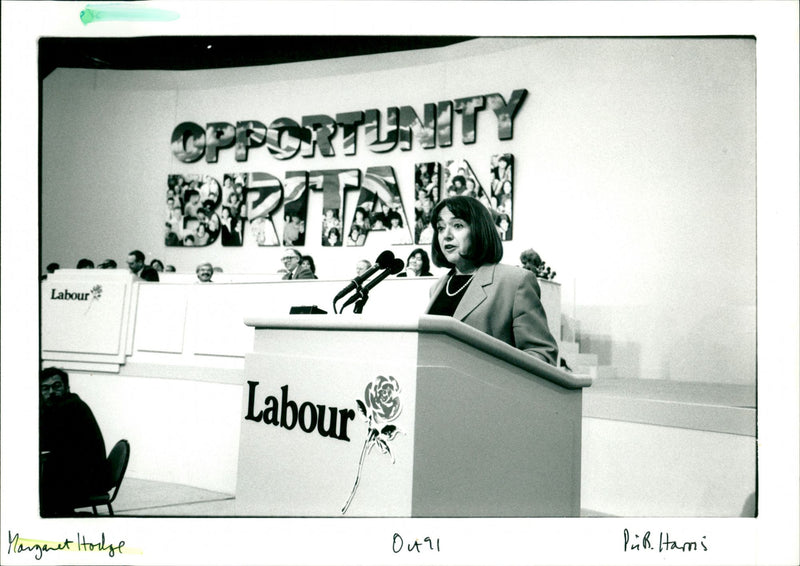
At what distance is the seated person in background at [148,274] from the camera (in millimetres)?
2506

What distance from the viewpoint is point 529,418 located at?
175cm

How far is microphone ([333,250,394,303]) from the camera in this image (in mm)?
1834

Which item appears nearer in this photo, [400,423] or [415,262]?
[400,423]

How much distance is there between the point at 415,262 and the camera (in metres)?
2.37

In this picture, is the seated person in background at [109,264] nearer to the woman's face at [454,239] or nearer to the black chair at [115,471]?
the black chair at [115,471]

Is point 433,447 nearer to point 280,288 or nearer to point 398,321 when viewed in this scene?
point 398,321

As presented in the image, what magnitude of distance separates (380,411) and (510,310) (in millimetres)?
611

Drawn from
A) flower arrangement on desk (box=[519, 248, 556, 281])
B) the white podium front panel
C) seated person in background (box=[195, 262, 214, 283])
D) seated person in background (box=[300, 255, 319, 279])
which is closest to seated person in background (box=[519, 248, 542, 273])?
flower arrangement on desk (box=[519, 248, 556, 281])

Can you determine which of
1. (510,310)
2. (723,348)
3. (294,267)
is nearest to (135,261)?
(294,267)

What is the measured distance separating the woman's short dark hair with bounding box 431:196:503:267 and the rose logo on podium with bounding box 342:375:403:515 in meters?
0.67

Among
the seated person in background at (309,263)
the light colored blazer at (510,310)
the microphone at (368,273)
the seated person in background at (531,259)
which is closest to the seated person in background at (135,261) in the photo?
the seated person in background at (309,263)

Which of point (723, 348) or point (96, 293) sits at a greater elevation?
point (96, 293)

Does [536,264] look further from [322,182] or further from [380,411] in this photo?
[380,411]

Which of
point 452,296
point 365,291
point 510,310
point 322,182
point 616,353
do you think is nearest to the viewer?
point 365,291
